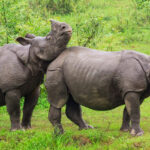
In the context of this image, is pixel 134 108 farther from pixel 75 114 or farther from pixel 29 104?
pixel 29 104

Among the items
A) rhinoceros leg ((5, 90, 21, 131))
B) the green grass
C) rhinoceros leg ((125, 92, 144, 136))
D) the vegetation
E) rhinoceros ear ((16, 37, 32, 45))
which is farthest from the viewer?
rhinoceros ear ((16, 37, 32, 45))

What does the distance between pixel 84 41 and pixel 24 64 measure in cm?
472

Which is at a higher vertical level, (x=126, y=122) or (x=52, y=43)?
(x=52, y=43)

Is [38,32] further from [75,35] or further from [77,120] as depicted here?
[77,120]

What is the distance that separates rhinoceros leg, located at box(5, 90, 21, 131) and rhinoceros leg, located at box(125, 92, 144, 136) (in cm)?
238

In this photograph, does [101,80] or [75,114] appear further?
[75,114]

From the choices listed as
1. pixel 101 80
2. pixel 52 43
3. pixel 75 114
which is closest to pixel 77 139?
pixel 75 114

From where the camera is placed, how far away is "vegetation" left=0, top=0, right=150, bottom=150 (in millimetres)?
6848

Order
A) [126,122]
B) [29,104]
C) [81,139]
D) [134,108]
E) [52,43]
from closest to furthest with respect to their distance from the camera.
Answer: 1. [134,108]
2. [81,139]
3. [52,43]
4. [126,122]
5. [29,104]

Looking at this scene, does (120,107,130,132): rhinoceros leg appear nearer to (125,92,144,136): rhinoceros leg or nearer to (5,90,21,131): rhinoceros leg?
(125,92,144,136): rhinoceros leg

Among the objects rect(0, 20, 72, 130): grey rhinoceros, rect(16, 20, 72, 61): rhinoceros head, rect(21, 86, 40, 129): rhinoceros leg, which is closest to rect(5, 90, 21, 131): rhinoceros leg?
rect(0, 20, 72, 130): grey rhinoceros

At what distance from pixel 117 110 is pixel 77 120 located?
2.53 meters

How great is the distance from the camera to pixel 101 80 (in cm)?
677

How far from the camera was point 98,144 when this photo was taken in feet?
22.0
